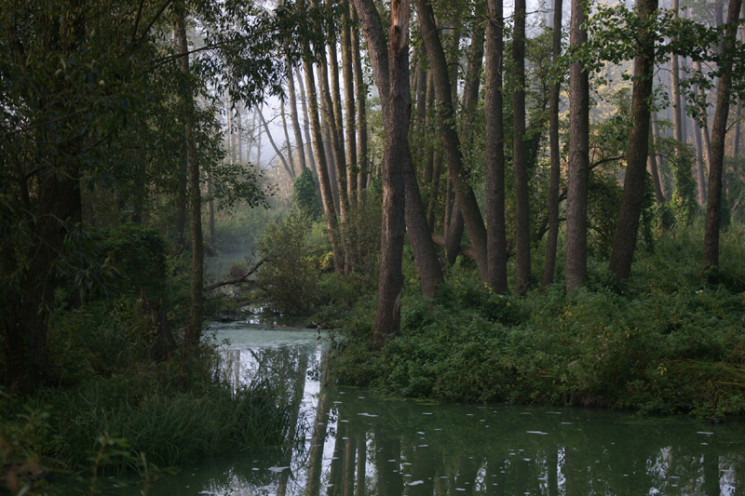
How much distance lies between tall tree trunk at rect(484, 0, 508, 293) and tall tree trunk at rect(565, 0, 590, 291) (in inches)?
65.4

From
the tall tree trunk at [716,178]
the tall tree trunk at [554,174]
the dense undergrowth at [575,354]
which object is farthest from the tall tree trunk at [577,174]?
the tall tree trunk at [716,178]

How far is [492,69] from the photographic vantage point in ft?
45.9

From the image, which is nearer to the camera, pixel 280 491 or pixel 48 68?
pixel 280 491

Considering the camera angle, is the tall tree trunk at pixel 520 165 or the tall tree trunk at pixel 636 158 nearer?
the tall tree trunk at pixel 636 158

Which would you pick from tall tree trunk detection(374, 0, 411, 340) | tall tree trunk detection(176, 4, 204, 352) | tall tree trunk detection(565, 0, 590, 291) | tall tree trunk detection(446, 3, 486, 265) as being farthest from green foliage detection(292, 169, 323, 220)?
tall tree trunk detection(374, 0, 411, 340)

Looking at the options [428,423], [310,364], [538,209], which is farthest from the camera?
[538,209]

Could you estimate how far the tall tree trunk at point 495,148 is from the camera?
1398 centimetres

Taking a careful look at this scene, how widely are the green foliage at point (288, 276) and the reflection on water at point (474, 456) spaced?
993cm

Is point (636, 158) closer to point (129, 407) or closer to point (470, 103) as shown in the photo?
point (470, 103)

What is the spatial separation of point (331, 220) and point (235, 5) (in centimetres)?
1132

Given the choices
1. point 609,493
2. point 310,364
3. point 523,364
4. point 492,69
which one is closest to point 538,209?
point 492,69

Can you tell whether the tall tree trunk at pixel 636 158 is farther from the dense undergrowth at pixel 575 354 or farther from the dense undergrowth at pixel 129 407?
the dense undergrowth at pixel 129 407

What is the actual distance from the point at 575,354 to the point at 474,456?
9.91ft

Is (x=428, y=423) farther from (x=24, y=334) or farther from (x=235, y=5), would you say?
(x=235, y=5)
